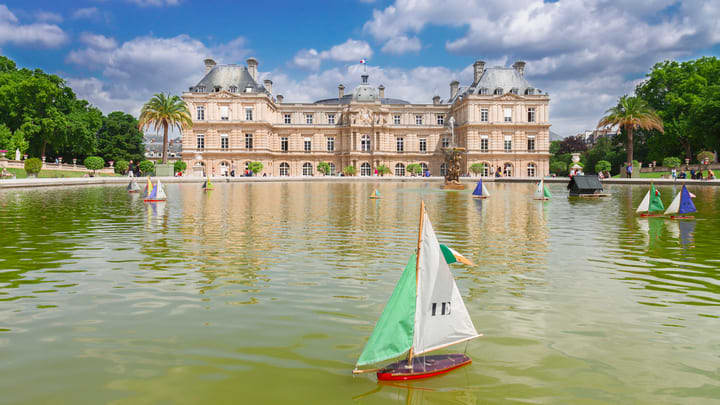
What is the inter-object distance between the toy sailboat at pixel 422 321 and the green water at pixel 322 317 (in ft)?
0.56

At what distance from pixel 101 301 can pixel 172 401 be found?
3434 mm

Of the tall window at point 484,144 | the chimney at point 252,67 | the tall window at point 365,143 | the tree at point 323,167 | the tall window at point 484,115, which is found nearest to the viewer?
the tall window at point 484,115

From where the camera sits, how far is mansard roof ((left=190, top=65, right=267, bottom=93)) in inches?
2876

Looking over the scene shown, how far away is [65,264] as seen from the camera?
8.99 metres

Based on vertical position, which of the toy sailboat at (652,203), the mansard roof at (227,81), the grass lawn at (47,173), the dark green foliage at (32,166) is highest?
the mansard roof at (227,81)

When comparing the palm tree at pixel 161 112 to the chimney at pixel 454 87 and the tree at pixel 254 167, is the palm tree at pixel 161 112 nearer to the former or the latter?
the tree at pixel 254 167

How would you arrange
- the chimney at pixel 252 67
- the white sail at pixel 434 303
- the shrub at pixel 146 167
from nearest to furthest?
the white sail at pixel 434 303
the shrub at pixel 146 167
the chimney at pixel 252 67

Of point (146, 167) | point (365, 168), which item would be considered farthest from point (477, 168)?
point (146, 167)

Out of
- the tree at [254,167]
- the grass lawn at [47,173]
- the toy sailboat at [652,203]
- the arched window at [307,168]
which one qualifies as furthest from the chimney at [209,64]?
the toy sailboat at [652,203]

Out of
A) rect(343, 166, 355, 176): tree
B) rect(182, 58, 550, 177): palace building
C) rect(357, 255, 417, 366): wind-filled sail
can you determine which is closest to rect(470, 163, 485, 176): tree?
rect(182, 58, 550, 177): palace building

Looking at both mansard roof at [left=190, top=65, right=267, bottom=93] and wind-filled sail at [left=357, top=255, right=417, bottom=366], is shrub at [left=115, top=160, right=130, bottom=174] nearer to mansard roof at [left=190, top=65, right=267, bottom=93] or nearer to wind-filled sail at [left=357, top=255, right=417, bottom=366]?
mansard roof at [left=190, top=65, right=267, bottom=93]

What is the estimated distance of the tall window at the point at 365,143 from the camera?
76850 millimetres

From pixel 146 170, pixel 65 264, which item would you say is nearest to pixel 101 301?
pixel 65 264

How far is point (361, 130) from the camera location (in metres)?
76.4
